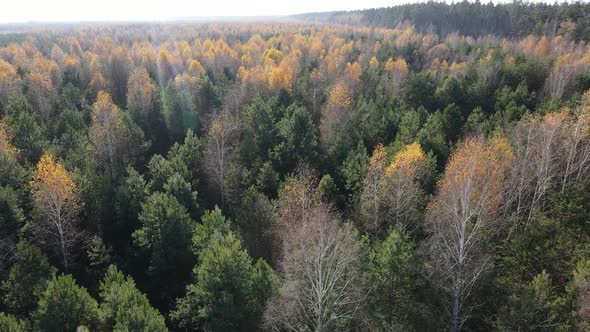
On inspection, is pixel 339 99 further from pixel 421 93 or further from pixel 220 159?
pixel 220 159

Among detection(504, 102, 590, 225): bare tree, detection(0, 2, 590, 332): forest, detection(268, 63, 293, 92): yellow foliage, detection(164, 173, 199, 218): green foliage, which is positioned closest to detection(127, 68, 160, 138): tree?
detection(0, 2, 590, 332): forest

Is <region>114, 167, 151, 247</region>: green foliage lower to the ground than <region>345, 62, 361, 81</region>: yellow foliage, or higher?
lower

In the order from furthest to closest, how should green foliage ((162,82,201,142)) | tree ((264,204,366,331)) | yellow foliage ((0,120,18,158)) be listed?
green foliage ((162,82,201,142)) → yellow foliage ((0,120,18,158)) → tree ((264,204,366,331))

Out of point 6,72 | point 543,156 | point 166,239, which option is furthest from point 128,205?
point 6,72

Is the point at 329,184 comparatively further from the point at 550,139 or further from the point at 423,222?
the point at 550,139

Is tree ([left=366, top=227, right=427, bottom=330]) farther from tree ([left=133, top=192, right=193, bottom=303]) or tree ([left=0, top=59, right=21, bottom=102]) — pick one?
tree ([left=0, top=59, right=21, bottom=102])

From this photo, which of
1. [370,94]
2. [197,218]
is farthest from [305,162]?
[370,94]

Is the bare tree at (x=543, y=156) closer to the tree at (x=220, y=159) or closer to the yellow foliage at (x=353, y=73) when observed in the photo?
the tree at (x=220, y=159)
